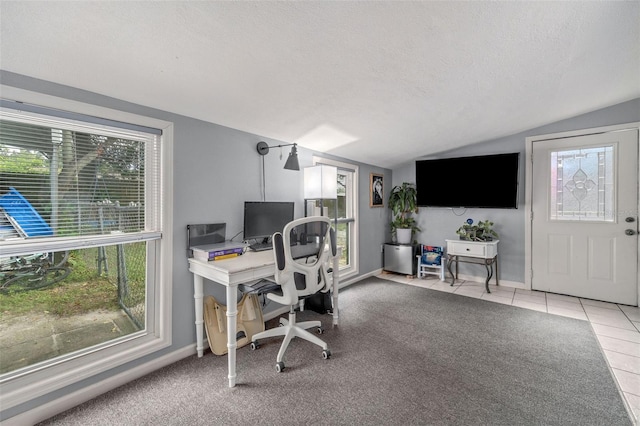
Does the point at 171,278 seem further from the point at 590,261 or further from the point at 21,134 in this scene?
the point at 590,261

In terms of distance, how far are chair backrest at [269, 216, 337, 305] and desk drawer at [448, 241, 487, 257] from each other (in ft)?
7.82

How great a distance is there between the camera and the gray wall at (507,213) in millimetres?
3328

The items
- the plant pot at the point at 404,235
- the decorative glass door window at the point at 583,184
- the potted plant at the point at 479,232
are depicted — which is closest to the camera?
the decorative glass door window at the point at 583,184

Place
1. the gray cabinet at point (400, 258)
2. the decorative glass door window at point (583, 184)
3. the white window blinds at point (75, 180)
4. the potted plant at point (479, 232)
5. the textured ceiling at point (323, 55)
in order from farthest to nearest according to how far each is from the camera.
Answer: the gray cabinet at point (400, 258)
the potted plant at point (479, 232)
the decorative glass door window at point (583, 184)
the white window blinds at point (75, 180)
the textured ceiling at point (323, 55)

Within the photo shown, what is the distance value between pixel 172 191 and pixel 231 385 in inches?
57.8

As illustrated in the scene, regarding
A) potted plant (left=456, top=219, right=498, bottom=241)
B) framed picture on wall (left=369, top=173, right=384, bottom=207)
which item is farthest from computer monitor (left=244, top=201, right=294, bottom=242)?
potted plant (left=456, top=219, right=498, bottom=241)

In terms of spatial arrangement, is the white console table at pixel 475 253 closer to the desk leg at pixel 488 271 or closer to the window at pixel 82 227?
the desk leg at pixel 488 271

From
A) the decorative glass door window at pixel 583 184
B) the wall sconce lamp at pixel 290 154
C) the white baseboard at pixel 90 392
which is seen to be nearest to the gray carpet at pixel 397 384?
the white baseboard at pixel 90 392

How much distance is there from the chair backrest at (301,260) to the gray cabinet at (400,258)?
2354 millimetres

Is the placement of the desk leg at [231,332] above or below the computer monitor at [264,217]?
below

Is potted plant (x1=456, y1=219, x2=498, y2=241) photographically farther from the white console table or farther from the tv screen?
the tv screen

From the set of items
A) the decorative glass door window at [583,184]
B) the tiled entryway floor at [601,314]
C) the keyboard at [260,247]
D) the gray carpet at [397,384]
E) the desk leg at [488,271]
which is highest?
the decorative glass door window at [583,184]

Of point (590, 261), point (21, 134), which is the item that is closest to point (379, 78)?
point (21, 134)

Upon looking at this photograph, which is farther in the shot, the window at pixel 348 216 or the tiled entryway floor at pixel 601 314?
the window at pixel 348 216
